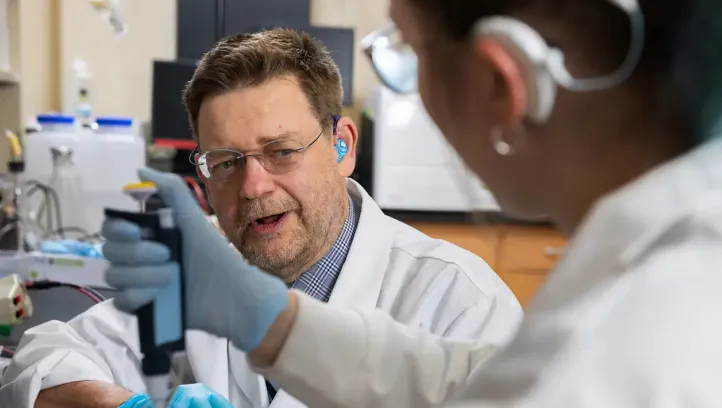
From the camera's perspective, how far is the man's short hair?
2.82ft

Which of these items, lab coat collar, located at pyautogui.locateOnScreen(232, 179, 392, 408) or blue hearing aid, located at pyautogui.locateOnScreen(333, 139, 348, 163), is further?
blue hearing aid, located at pyautogui.locateOnScreen(333, 139, 348, 163)

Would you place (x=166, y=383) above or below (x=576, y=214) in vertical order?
below

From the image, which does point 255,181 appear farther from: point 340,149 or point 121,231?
point 121,231

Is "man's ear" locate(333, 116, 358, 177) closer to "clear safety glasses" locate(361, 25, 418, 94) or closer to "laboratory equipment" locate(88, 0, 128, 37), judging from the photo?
"clear safety glasses" locate(361, 25, 418, 94)

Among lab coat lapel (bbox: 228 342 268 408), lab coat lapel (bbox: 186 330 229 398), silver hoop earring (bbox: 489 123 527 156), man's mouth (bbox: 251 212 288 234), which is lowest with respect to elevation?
lab coat lapel (bbox: 228 342 268 408)

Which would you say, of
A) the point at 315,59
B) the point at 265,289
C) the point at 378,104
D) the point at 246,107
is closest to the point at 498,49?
the point at 265,289

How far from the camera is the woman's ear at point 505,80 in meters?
0.32

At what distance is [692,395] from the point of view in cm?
26

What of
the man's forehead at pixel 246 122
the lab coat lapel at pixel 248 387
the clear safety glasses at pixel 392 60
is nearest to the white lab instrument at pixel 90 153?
the man's forehead at pixel 246 122

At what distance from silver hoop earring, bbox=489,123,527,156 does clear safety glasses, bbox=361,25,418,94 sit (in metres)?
0.07

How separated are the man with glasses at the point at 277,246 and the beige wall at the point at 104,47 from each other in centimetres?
127

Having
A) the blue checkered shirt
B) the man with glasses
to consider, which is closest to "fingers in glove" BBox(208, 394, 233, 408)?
the man with glasses

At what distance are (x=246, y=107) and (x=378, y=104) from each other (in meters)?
0.93

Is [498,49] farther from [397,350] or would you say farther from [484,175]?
[397,350]
